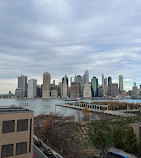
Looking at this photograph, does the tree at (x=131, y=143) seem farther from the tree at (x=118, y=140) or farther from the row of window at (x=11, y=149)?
the row of window at (x=11, y=149)

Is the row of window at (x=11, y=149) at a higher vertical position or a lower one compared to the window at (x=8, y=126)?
lower

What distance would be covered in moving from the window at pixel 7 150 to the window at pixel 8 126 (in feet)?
5.28

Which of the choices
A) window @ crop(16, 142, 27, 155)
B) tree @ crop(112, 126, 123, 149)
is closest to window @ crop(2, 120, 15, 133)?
window @ crop(16, 142, 27, 155)

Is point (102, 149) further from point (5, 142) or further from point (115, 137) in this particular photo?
point (5, 142)

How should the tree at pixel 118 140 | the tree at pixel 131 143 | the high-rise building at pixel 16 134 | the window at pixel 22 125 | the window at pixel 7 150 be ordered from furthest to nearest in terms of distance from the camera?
1. the tree at pixel 118 140
2. the tree at pixel 131 143
3. the window at pixel 22 125
4. the high-rise building at pixel 16 134
5. the window at pixel 7 150

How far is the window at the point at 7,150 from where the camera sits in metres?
15.9

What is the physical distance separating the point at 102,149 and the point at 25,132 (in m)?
13.7

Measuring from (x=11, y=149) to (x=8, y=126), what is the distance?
2.54 meters

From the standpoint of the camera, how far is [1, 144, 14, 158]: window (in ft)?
52.3

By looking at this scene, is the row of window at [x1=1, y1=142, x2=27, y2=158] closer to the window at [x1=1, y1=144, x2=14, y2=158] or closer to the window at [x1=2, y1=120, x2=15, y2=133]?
the window at [x1=1, y1=144, x2=14, y2=158]

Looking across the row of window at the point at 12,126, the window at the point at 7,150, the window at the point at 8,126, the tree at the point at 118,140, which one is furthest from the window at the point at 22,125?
the tree at the point at 118,140

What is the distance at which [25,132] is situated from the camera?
17.4 m

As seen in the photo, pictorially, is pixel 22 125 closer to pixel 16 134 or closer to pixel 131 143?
pixel 16 134

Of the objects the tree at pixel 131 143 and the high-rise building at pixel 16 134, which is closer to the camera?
the high-rise building at pixel 16 134
